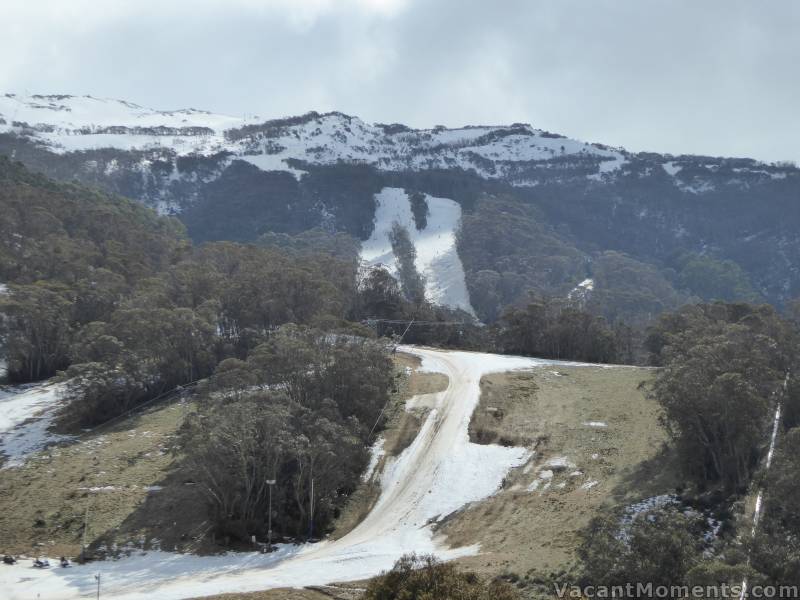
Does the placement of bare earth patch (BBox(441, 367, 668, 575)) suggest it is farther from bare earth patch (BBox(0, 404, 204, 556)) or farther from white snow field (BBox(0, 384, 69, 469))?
white snow field (BBox(0, 384, 69, 469))

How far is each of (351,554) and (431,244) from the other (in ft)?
460

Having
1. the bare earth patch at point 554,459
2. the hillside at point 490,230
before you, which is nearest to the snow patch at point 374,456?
the bare earth patch at point 554,459

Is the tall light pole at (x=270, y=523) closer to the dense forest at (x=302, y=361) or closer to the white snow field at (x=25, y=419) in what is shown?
the dense forest at (x=302, y=361)

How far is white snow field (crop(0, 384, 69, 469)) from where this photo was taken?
40656 mm

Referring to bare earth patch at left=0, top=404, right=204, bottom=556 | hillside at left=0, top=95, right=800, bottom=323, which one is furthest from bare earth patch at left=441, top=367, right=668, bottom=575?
hillside at left=0, top=95, right=800, bottom=323

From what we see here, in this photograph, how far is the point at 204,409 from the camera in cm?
3434

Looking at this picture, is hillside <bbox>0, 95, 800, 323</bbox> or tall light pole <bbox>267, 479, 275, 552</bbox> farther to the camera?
hillside <bbox>0, 95, 800, 323</bbox>

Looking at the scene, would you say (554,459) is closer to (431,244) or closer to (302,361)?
(302,361)

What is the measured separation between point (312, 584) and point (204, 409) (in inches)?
505

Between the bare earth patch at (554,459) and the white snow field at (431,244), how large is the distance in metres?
77.5

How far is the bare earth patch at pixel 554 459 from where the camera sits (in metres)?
26.0

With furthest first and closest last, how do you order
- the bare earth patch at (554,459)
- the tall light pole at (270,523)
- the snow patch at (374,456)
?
the snow patch at (374,456), the tall light pole at (270,523), the bare earth patch at (554,459)

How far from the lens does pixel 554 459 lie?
3547 centimetres

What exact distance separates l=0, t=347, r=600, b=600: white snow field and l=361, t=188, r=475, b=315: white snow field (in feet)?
287
